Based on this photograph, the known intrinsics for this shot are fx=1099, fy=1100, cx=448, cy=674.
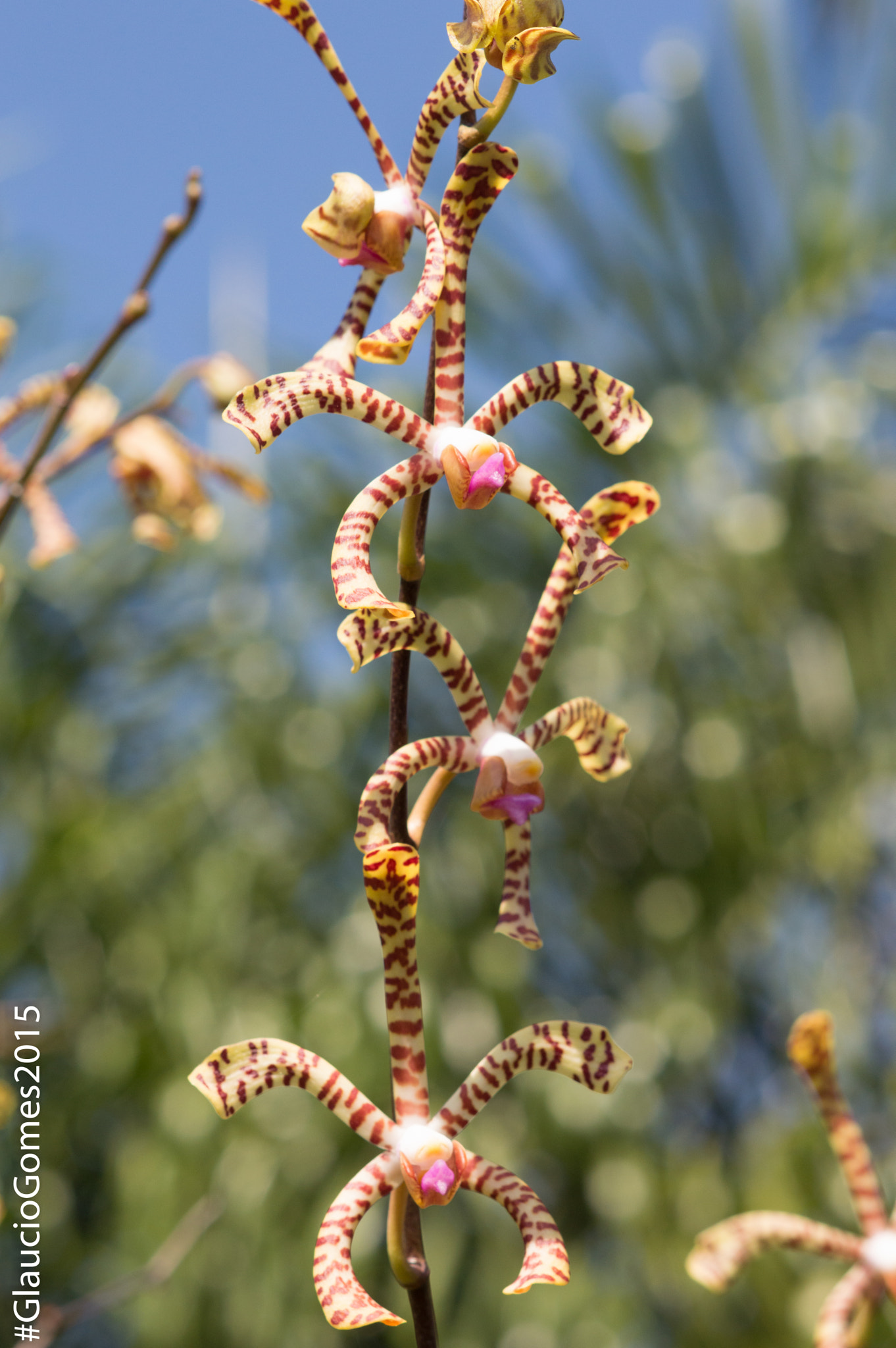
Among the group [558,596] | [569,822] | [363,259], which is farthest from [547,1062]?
[569,822]

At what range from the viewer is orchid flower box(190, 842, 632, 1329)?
30 centimetres

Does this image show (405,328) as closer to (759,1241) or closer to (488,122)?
(488,122)

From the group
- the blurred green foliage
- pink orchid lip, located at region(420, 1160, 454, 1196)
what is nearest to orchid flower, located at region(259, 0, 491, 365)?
pink orchid lip, located at region(420, 1160, 454, 1196)

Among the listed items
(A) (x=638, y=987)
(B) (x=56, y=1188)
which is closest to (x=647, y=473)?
(A) (x=638, y=987)

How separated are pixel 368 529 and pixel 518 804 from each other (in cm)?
10

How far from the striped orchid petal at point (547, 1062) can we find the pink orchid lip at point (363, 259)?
0.77 ft

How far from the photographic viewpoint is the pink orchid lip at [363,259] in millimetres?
338

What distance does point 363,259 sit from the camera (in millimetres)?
342

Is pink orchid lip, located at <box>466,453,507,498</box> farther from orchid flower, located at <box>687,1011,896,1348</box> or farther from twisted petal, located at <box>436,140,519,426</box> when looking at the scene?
orchid flower, located at <box>687,1011,896,1348</box>

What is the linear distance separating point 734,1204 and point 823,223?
5.59 ft

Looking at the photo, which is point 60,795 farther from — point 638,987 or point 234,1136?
point 638,987

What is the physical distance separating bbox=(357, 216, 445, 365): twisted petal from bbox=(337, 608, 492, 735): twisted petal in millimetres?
72

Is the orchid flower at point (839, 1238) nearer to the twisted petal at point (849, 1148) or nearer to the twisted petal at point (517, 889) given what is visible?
the twisted petal at point (849, 1148)

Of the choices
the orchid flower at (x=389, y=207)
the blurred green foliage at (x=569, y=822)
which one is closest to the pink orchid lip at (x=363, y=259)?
the orchid flower at (x=389, y=207)
